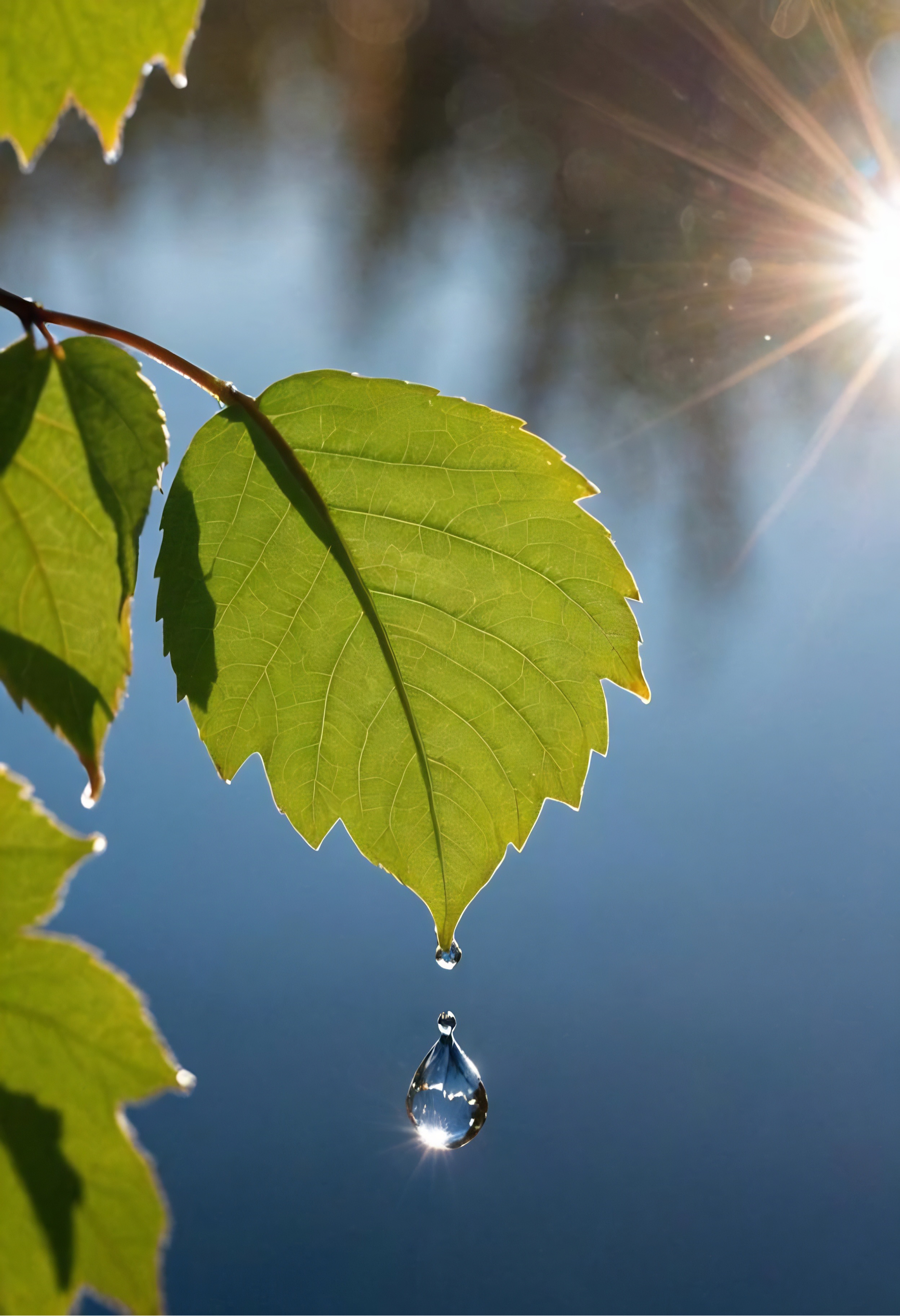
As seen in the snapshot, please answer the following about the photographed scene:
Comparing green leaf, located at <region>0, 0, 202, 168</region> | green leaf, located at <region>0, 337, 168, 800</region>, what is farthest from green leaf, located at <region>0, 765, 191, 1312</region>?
green leaf, located at <region>0, 0, 202, 168</region>

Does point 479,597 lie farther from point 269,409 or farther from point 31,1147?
point 31,1147

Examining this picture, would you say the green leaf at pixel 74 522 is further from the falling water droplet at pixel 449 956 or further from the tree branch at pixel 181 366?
the falling water droplet at pixel 449 956

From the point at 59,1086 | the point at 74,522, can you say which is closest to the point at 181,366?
the point at 74,522

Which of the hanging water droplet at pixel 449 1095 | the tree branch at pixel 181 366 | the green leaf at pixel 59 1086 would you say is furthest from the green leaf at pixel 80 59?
the hanging water droplet at pixel 449 1095

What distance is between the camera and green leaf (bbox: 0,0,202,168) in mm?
278

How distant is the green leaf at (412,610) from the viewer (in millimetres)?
374

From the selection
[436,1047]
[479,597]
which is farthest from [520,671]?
[436,1047]

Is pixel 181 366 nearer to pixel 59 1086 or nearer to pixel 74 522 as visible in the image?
pixel 74 522

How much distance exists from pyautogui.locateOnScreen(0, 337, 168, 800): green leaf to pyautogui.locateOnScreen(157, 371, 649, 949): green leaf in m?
0.05

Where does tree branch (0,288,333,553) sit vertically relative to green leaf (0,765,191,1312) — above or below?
above

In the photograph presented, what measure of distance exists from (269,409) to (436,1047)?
0.39m

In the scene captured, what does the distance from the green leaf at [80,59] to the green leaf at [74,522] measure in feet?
0.21

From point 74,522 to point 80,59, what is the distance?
0.44 feet

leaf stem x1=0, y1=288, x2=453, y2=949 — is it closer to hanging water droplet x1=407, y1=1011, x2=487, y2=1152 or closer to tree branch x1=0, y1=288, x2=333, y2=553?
tree branch x1=0, y1=288, x2=333, y2=553
